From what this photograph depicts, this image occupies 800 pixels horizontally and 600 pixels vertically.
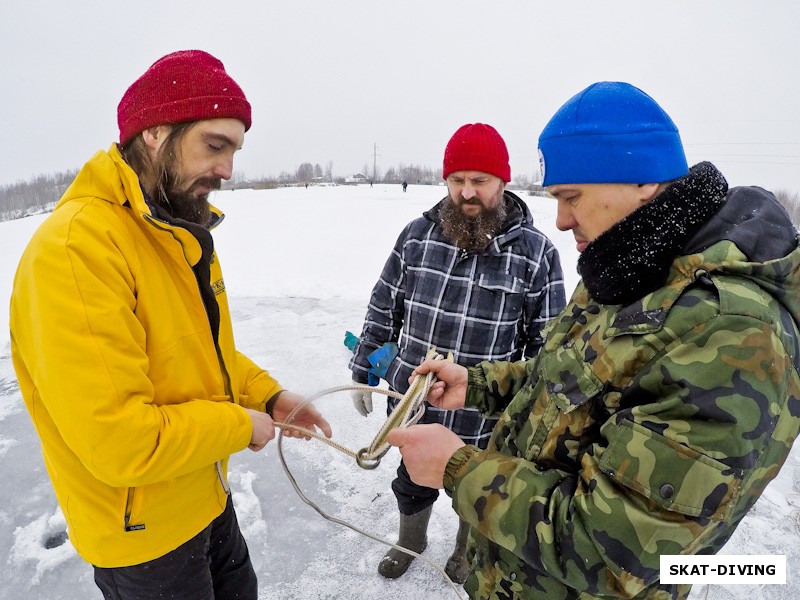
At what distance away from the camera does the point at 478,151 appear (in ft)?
8.07

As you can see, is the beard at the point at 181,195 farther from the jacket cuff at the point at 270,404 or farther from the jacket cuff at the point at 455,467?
the jacket cuff at the point at 455,467

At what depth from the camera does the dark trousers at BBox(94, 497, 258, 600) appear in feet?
4.89

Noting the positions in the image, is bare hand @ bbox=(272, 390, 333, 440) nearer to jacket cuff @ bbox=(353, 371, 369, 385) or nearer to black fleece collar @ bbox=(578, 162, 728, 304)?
jacket cuff @ bbox=(353, 371, 369, 385)

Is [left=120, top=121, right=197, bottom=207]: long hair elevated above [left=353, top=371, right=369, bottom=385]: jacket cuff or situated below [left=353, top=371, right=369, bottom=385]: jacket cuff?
above

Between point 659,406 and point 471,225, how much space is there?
1.61 metres

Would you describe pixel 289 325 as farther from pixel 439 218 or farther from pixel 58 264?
pixel 58 264

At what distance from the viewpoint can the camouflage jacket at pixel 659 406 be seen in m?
0.85

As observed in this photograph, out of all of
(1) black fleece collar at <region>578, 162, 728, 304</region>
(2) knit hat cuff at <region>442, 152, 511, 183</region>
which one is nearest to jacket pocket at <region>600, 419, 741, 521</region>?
(1) black fleece collar at <region>578, 162, 728, 304</region>

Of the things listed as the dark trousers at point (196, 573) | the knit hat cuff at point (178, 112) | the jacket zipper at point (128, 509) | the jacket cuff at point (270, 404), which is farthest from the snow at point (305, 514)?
the knit hat cuff at point (178, 112)

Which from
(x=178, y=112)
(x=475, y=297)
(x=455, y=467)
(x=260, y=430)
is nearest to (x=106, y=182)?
(x=178, y=112)

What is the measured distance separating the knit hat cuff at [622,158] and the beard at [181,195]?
1.15 metres

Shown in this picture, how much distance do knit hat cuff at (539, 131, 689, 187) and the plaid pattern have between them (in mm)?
1165

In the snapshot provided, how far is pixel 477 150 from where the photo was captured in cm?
246

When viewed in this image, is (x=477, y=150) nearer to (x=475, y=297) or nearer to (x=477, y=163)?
(x=477, y=163)
